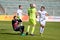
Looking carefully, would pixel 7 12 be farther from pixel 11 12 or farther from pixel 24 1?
pixel 24 1

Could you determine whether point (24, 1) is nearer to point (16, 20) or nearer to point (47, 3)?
point (47, 3)

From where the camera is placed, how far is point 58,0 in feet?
153

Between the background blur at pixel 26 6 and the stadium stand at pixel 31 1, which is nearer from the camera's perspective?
the background blur at pixel 26 6

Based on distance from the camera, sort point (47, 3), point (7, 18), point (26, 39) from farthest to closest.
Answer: point (47, 3) < point (7, 18) < point (26, 39)

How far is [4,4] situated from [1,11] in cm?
284

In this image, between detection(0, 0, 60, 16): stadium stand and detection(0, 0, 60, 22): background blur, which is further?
detection(0, 0, 60, 16): stadium stand

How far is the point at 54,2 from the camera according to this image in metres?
46.1

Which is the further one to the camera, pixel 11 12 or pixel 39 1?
pixel 39 1

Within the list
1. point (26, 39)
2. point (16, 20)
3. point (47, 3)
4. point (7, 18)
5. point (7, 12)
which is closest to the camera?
point (26, 39)

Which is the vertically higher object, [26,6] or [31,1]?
[31,1]

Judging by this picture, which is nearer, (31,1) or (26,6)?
(26,6)

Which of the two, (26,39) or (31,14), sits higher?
(31,14)

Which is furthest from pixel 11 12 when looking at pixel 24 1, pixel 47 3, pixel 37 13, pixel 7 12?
pixel 37 13

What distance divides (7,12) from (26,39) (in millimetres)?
27678
